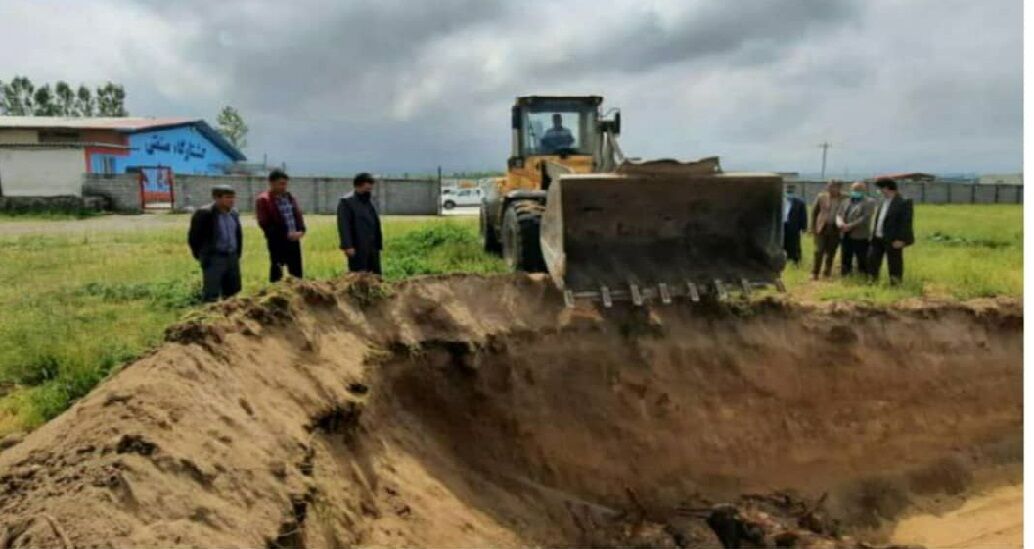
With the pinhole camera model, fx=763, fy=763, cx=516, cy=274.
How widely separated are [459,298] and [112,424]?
408 cm

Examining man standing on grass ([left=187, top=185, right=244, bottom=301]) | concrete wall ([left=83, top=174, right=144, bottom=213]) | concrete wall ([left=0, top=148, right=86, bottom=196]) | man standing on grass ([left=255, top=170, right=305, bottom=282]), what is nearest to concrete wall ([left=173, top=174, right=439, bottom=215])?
concrete wall ([left=83, top=174, right=144, bottom=213])

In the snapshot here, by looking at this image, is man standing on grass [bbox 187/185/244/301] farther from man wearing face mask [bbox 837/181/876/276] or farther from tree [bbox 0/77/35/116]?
tree [bbox 0/77/35/116]

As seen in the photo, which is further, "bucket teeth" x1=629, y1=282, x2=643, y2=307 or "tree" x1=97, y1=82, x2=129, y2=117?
"tree" x1=97, y1=82, x2=129, y2=117

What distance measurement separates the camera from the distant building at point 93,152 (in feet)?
97.8

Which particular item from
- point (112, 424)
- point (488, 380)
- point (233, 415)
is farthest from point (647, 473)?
point (112, 424)

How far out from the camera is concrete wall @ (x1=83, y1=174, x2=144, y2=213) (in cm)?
2883

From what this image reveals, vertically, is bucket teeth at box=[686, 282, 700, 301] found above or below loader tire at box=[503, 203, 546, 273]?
below

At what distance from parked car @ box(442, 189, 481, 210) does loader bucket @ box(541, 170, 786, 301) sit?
27154 mm

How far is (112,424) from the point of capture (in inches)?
146

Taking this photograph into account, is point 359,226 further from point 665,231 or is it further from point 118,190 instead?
point 118,190

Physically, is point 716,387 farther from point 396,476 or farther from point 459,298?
point 396,476

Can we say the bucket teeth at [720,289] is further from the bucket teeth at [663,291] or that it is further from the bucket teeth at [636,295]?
the bucket teeth at [636,295]

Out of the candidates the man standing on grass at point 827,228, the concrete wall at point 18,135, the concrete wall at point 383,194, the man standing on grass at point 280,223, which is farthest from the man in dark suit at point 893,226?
the concrete wall at point 18,135

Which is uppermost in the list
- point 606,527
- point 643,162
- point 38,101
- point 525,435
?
point 38,101
